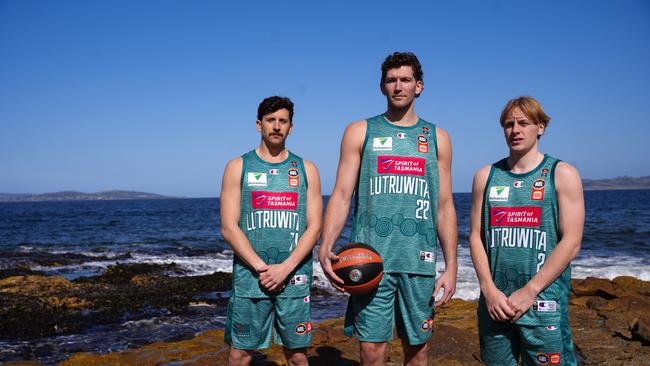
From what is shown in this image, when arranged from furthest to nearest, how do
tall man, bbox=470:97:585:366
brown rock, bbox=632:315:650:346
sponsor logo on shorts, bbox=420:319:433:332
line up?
brown rock, bbox=632:315:650:346, sponsor logo on shorts, bbox=420:319:433:332, tall man, bbox=470:97:585:366

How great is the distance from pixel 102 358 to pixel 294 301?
12.0 ft

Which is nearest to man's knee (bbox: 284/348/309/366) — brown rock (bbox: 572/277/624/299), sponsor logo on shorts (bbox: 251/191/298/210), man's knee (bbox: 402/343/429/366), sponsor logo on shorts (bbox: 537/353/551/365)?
man's knee (bbox: 402/343/429/366)

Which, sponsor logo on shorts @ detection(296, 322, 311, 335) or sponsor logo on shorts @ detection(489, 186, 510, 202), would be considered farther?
sponsor logo on shorts @ detection(296, 322, 311, 335)

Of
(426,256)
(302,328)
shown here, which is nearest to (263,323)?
(302,328)

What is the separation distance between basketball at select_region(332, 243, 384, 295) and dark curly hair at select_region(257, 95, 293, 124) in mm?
1376

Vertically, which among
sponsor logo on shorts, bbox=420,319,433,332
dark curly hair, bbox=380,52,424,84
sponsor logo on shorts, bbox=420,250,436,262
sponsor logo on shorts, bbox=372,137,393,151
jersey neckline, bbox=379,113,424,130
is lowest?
sponsor logo on shorts, bbox=420,319,433,332

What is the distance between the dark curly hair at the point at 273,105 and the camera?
14.2 ft

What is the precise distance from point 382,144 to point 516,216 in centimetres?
106

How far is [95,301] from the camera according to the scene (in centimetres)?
1192

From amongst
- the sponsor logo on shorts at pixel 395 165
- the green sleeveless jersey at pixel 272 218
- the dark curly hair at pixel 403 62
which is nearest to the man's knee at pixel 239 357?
the green sleeveless jersey at pixel 272 218

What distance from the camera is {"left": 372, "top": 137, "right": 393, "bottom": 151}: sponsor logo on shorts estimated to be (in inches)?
150

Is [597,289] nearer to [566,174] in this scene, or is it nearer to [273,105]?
[566,174]

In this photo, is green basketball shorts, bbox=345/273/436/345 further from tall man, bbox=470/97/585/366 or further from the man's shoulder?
the man's shoulder

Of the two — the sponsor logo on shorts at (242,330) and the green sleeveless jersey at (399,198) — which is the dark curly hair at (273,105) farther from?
the sponsor logo on shorts at (242,330)
